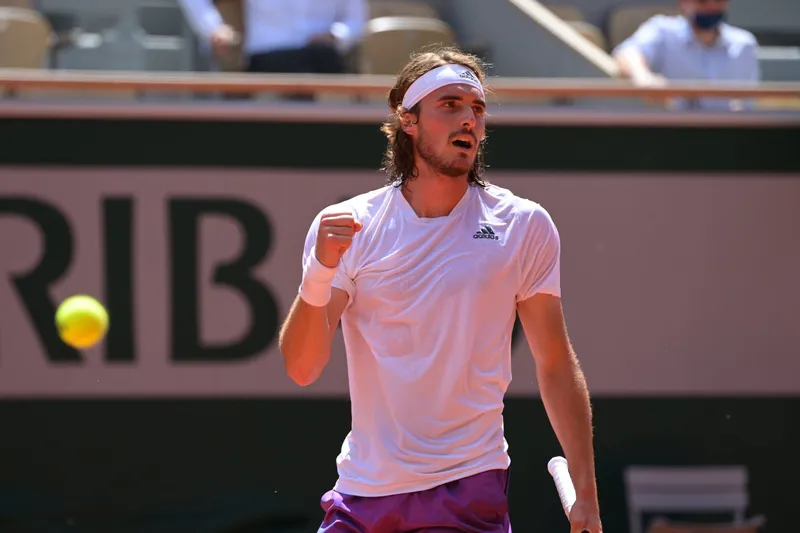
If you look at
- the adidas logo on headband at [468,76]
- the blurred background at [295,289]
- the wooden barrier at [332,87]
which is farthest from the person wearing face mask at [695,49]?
the adidas logo on headband at [468,76]

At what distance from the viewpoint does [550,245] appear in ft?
10.9

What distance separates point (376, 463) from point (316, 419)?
2627 mm

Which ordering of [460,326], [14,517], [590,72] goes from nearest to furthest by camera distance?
[460,326] < [14,517] < [590,72]

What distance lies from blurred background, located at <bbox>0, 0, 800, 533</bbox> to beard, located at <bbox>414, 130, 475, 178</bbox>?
2.29 metres

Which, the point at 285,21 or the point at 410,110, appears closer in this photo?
the point at 410,110

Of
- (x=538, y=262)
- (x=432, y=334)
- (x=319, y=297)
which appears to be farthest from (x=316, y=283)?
(x=538, y=262)

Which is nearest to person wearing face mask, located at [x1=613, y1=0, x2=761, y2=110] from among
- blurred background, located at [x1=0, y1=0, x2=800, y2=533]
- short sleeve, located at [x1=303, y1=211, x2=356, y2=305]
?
blurred background, located at [x1=0, y1=0, x2=800, y2=533]

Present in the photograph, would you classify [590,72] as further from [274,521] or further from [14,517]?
[14,517]

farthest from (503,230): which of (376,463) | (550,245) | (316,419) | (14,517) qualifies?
(14,517)

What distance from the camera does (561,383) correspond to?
324cm

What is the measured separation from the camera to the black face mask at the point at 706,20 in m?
6.34

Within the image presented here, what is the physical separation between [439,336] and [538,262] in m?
0.34

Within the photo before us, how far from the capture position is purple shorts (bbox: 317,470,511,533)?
315 cm

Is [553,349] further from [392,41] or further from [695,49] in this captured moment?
[392,41]
